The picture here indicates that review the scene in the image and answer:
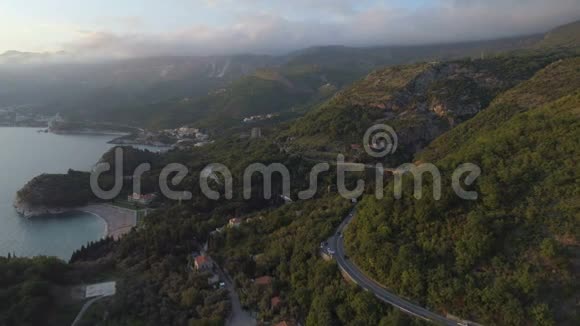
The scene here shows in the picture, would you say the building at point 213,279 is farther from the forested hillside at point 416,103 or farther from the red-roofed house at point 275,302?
the forested hillside at point 416,103

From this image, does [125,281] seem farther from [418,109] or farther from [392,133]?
[418,109]

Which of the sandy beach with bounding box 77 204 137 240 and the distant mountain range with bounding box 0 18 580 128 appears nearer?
the sandy beach with bounding box 77 204 137 240

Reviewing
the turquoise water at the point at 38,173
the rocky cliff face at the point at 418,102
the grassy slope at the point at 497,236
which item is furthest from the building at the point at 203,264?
the rocky cliff face at the point at 418,102

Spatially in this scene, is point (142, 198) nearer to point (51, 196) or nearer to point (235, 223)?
point (51, 196)

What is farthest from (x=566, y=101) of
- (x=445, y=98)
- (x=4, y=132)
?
(x=4, y=132)

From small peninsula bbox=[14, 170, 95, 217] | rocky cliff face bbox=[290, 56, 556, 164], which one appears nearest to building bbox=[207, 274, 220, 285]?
rocky cliff face bbox=[290, 56, 556, 164]

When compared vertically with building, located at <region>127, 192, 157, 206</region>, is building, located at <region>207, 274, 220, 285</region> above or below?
above

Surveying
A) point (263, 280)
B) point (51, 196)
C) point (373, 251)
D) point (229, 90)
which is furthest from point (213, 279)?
point (229, 90)

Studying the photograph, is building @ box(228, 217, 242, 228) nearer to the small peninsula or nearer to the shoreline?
the shoreline
